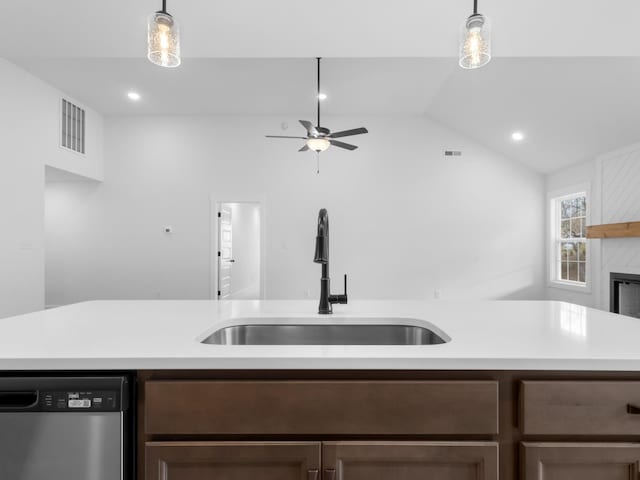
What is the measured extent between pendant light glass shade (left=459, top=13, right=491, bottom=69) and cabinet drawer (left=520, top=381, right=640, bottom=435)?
3.60ft

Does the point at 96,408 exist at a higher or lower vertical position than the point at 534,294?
higher

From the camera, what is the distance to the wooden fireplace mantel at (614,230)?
4.08m

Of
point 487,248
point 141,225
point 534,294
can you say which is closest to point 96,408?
point 141,225

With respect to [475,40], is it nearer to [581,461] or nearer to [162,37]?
[162,37]

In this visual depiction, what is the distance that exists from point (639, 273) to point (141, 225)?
6.92m

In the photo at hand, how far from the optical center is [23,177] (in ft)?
14.3

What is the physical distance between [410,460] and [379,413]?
0.13 metres

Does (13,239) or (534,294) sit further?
(534,294)

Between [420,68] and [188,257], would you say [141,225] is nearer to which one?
[188,257]

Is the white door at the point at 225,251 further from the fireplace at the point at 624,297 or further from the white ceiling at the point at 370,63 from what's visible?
the fireplace at the point at 624,297

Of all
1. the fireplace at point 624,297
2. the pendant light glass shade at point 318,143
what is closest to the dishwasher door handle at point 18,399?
the pendant light glass shade at point 318,143

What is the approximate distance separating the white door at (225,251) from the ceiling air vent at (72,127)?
7.35ft

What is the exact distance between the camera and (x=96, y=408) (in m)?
0.80

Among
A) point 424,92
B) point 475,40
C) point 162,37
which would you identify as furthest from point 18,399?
point 424,92
